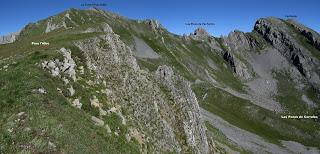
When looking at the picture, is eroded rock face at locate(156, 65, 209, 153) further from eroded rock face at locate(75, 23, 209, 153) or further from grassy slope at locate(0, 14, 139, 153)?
grassy slope at locate(0, 14, 139, 153)

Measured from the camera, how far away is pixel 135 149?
39219 mm

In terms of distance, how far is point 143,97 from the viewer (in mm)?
54188

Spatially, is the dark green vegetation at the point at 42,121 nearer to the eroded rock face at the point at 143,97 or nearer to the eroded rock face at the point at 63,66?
the eroded rock face at the point at 63,66

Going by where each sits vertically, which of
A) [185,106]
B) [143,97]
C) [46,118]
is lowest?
[46,118]

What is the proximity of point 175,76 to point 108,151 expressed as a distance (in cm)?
4325

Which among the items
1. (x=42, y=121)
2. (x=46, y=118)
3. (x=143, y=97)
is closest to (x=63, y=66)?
(x=46, y=118)

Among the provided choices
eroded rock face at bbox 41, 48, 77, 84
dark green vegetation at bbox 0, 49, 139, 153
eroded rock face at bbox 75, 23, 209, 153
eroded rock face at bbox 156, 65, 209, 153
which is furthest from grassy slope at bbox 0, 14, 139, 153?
eroded rock face at bbox 156, 65, 209, 153

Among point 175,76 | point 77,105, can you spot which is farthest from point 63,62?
point 175,76

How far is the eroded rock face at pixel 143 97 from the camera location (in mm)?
48156

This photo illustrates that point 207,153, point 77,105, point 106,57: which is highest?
point 106,57

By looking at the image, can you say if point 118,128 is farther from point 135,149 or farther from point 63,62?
point 63,62

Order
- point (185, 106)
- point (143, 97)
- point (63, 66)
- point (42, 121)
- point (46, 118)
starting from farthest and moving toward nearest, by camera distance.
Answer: point (185, 106) → point (143, 97) → point (63, 66) → point (46, 118) → point (42, 121)

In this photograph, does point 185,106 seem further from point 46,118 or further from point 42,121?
point 42,121

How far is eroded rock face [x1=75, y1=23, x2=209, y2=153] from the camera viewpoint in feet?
158
